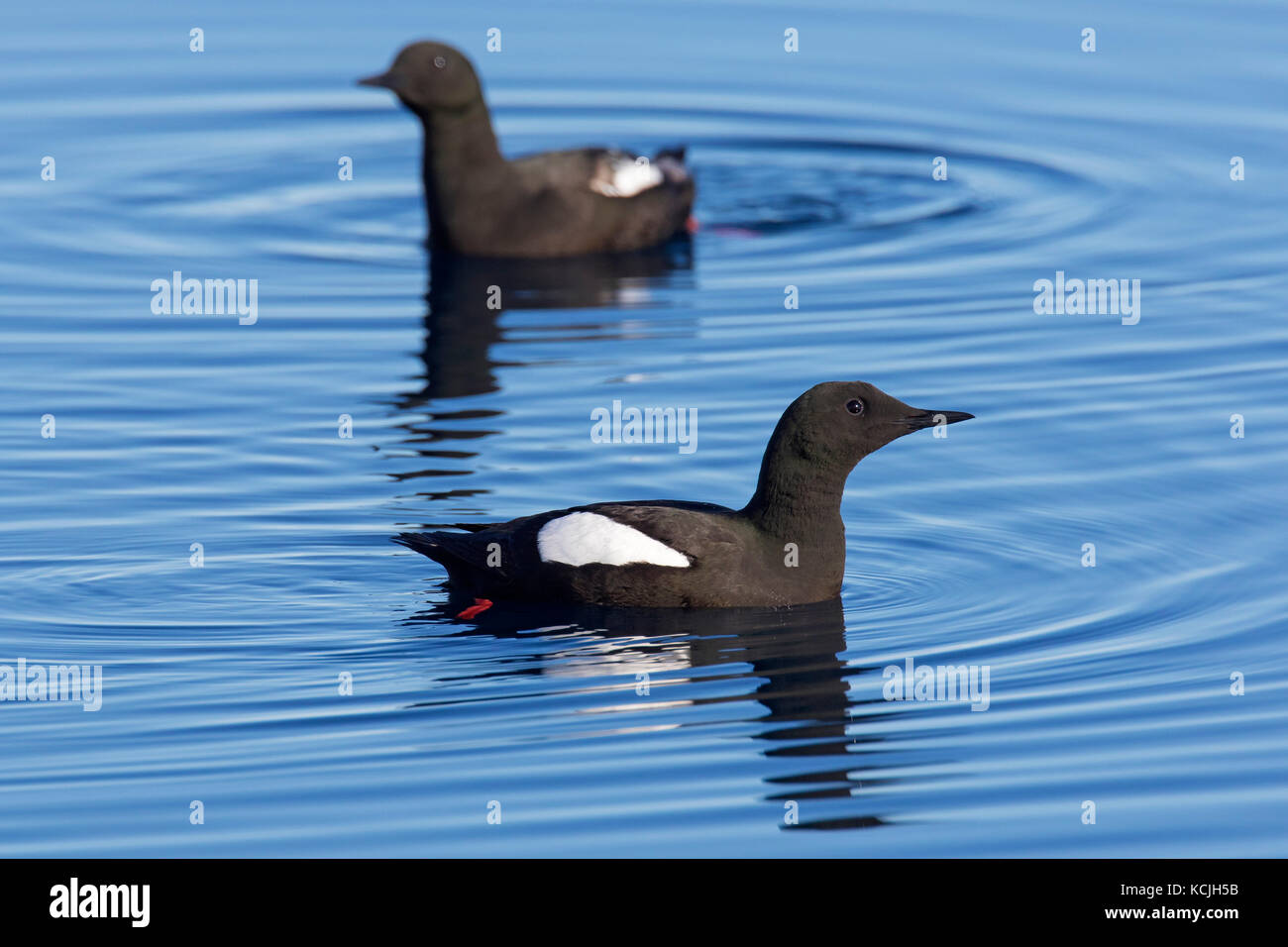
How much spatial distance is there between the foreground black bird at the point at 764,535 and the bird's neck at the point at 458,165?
8.50 m

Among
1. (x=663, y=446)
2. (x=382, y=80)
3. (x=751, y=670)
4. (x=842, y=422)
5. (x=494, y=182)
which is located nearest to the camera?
(x=751, y=670)

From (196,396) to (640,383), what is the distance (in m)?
3.35

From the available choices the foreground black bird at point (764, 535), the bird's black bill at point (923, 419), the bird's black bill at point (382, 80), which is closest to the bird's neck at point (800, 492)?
the foreground black bird at point (764, 535)

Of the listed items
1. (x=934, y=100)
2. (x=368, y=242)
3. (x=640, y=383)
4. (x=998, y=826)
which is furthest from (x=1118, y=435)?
(x=934, y=100)

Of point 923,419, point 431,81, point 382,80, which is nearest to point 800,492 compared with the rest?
point 923,419

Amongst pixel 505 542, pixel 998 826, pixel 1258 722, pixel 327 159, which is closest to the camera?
pixel 998 826

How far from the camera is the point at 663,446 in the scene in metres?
15.9

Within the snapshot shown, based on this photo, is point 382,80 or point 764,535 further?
point 382,80

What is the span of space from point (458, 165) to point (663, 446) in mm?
6021

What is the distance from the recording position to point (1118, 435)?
16.0 meters

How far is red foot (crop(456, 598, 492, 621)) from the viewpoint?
12.9 meters

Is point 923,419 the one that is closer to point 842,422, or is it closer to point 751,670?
point 842,422

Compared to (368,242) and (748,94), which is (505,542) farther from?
(748,94)

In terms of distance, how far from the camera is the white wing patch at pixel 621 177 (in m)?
21.2
